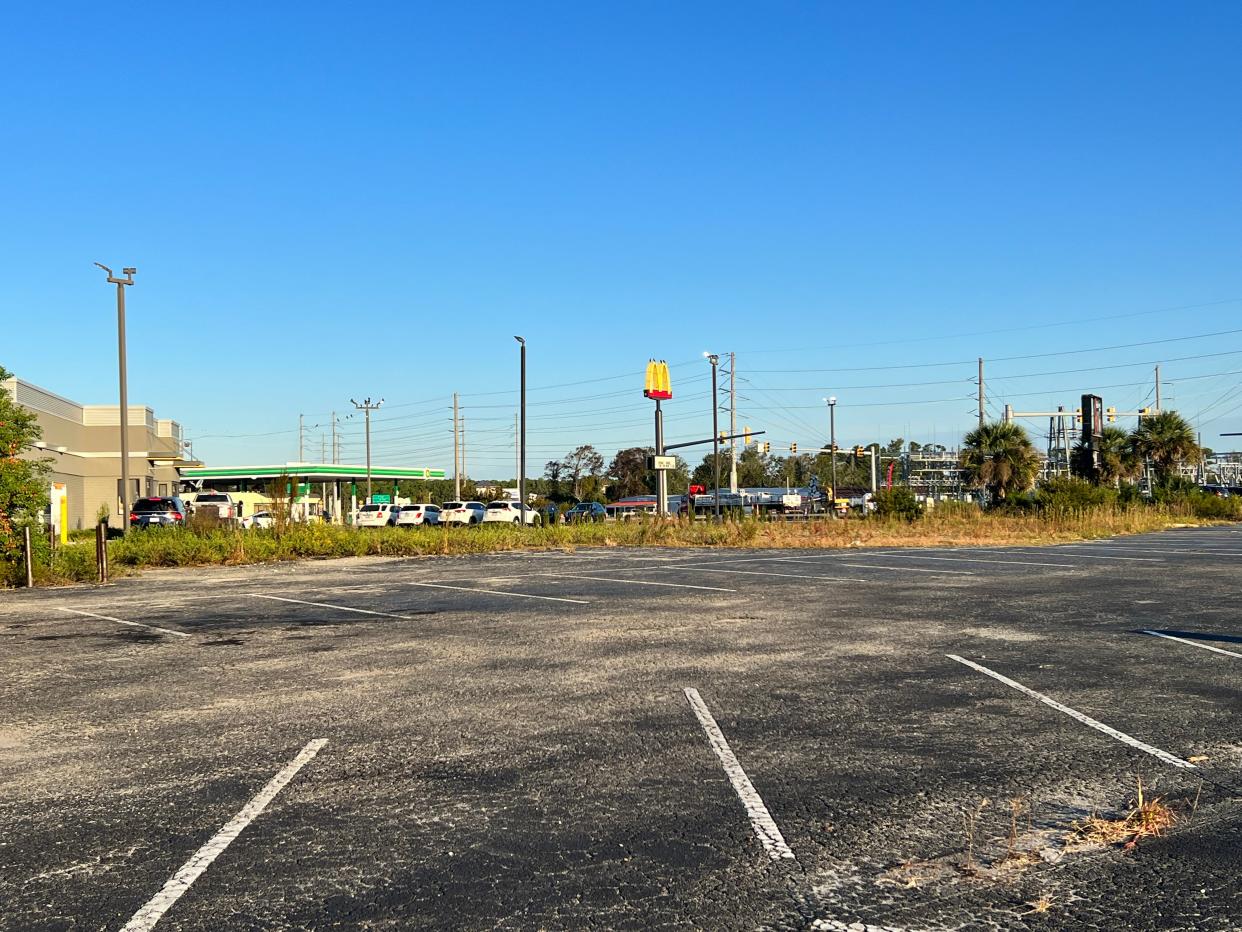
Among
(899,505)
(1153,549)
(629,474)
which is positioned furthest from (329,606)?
(629,474)

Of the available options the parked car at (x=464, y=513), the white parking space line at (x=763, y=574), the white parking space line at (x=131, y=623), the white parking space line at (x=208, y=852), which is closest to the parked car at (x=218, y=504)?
the parked car at (x=464, y=513)

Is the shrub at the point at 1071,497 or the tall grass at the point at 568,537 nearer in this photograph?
the tall grass at the point at 568,537

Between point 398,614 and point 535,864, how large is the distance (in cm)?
1062

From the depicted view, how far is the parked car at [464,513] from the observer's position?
53969 mm

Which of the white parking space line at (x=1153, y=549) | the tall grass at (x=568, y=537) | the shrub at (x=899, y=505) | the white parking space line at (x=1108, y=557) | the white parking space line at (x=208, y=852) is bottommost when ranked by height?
the white parking space line at (x=1153, y=549)

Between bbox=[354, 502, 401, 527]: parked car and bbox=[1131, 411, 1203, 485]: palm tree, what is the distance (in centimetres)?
4405

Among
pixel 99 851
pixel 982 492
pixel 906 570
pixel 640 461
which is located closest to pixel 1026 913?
pixel 99 851

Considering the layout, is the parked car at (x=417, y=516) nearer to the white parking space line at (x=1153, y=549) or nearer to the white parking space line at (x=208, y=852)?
the white parking space line at (x=1153, y=549)

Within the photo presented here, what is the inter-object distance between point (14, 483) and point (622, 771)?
18512mm

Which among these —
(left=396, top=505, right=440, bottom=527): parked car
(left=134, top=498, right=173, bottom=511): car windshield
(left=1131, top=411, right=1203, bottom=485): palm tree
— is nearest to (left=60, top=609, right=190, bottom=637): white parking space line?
(left=134, top=498, right=173, bottom=511): car windshield

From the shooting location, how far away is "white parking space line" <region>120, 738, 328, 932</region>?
423 cm

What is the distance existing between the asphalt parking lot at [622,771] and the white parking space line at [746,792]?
0.04m

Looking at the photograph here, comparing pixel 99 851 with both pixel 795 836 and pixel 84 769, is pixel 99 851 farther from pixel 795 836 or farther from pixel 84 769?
pixel 795 836

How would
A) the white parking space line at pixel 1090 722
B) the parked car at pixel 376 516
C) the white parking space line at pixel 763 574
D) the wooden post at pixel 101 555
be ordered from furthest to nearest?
the parked car at pixel 376 516, the wooden post at pixel 101 555, the white parking space line at pixel 763 574, the white parking space line at pixel 1090 722
